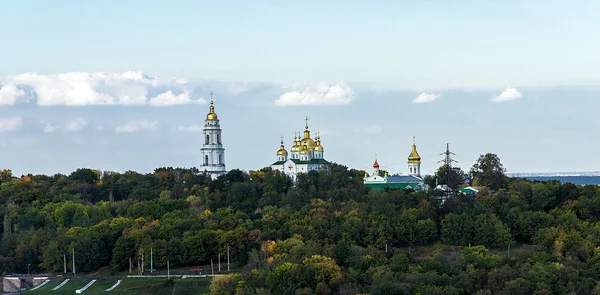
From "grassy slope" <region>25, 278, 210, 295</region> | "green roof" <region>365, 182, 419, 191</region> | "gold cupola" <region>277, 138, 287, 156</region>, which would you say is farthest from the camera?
"gold cupola" <region>277, 138, 287, 156</region>

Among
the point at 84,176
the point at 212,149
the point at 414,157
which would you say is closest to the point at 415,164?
the point at 414,157

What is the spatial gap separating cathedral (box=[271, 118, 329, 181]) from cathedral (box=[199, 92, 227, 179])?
456cm

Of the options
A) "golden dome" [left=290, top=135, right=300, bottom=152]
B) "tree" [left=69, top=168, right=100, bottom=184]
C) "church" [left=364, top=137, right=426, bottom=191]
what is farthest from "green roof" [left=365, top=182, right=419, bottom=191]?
"tree" [left=69, top=168, right=100, bottom=184]

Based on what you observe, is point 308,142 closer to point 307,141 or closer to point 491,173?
point 307,141

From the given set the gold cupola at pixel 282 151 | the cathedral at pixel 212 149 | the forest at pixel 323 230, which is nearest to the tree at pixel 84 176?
the forest at pixel 323 230

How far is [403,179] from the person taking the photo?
73938 mm

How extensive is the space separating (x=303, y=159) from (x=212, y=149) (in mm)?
6748

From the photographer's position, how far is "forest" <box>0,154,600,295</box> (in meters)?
45.7

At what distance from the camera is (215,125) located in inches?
3046

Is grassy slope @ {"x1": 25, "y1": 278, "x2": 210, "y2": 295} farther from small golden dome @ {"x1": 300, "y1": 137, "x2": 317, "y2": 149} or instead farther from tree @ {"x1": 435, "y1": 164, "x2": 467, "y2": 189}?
small golden dome @ {"x1": 300, "y1": 137, "x2": 317, "y2": 149}

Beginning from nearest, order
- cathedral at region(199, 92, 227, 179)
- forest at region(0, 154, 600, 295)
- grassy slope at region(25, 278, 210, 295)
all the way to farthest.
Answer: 1. forest at region(0, 154, 600, 295)
2. grassy slope at region(25, 278, 210, 295)
3. cathedral at region(199, 92, 227, 179)

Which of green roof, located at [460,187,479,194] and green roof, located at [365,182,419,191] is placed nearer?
green roof, located at [460,187,479,194]

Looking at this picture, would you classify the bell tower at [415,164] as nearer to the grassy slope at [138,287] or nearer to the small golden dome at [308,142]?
the small golden dome at [308,142]

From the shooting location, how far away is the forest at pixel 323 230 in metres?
45.7
